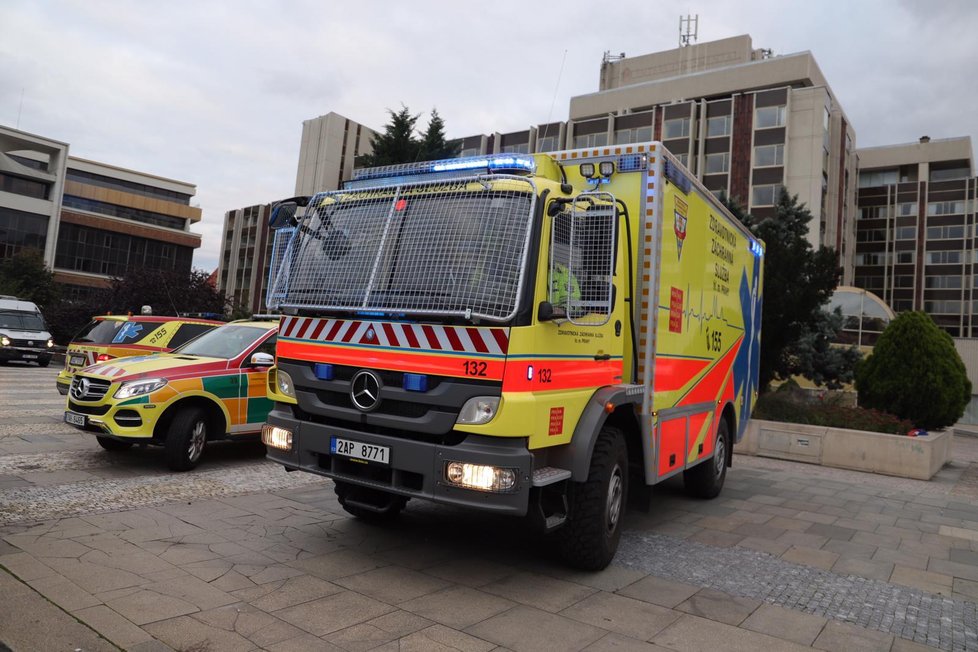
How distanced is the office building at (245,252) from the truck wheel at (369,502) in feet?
238

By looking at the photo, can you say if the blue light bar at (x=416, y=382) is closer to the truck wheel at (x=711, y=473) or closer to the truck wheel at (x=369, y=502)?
the truck wheel at (x=369, y=502)

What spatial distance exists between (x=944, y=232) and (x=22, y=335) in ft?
227

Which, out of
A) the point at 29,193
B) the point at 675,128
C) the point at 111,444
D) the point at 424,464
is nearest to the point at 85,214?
the point at 29,193

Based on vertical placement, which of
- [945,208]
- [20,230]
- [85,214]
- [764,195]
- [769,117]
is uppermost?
[769,117]

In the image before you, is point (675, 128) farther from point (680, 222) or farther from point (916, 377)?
point (680, 222)

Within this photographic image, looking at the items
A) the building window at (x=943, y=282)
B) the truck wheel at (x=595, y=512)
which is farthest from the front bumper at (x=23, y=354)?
the building window at (x=943, y=282)

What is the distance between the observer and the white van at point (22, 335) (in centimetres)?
2144

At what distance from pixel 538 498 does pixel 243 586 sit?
195 cm

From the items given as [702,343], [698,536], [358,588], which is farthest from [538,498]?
[702,343]

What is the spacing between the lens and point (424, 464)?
4145 mm

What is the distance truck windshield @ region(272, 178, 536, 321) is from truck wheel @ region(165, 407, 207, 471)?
10.6ft

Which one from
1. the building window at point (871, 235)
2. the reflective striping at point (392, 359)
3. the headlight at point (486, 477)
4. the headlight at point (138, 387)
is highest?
the building window at point (871, 235)

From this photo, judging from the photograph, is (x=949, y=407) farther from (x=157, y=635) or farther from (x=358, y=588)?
(x=157, y=635)

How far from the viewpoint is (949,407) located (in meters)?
12.8
